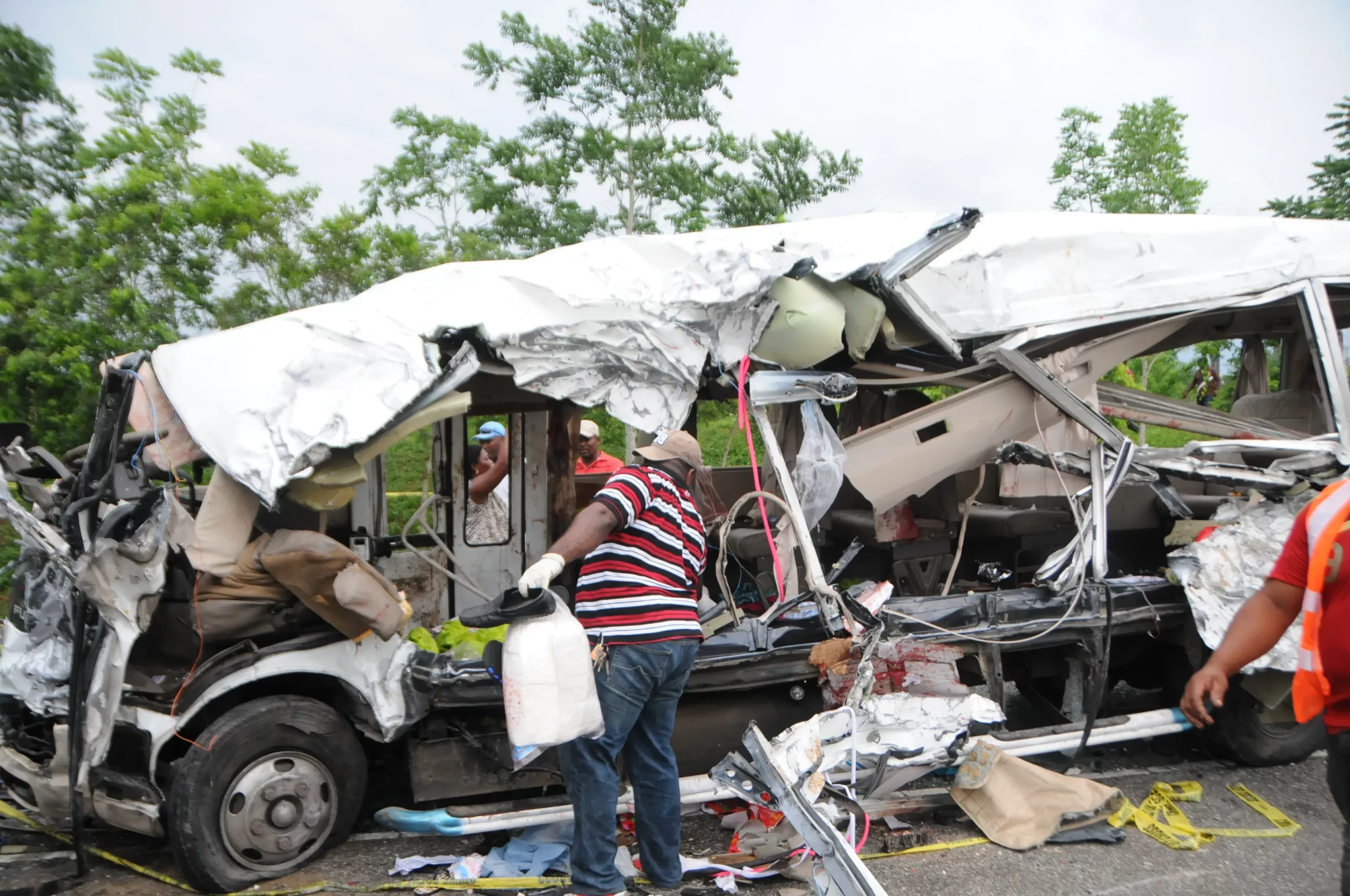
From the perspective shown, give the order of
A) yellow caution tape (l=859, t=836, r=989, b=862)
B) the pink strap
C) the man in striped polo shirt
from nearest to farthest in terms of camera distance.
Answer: the man in striped polo shirt
yellow caution tape (l=859, t=836, r=989, b=862)
the pink strap

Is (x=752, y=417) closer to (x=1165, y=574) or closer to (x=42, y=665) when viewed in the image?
(x=1165, y=574)

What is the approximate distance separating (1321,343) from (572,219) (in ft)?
41.6

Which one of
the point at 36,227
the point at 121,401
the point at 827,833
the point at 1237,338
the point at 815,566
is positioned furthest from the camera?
the point at 36,227

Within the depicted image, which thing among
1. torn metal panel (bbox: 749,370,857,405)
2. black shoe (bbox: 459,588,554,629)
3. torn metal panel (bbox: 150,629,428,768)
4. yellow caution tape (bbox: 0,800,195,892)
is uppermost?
torn metal panel (bbox: 749,370,857,405)

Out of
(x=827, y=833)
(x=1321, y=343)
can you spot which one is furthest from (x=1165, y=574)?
(x=827, y=833)

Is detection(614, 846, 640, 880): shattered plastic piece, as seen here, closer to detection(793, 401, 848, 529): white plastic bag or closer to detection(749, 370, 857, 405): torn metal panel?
detection(793, 401, 848, 529): white plastic bag

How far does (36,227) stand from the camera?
10750 mm

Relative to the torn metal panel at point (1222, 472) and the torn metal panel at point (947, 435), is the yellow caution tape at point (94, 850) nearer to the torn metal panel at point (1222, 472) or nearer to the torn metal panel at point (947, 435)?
the torn metal panel at point (947, 435)

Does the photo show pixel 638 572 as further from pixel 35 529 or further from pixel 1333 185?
pixel 1333 185

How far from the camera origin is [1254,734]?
4844 millimetres

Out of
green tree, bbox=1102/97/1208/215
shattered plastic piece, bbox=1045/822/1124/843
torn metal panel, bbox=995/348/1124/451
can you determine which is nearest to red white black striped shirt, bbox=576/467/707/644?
shattered plastic piece, bbox=1045/822/1124/843

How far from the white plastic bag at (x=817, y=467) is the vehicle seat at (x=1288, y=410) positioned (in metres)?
2.64

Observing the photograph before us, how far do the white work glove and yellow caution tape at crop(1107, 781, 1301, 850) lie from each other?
2815 mm

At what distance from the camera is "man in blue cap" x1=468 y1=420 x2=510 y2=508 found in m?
5.21
